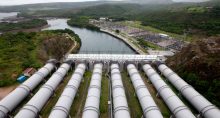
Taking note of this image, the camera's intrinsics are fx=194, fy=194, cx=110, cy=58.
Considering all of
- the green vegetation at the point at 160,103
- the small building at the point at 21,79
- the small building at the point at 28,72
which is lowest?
the green vegetation at the point at 160,103

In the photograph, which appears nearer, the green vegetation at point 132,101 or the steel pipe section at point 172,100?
the steel pipe section at point 172,100

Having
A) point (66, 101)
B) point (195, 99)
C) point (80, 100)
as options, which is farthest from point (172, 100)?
point (66, 101)

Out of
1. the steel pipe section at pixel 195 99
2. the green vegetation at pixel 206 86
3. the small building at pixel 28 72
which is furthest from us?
the small building at pixel 28 72

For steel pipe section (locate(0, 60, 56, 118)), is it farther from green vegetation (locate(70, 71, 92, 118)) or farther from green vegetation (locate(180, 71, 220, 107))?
green vegetation (locate(180, 71, 220, 107))

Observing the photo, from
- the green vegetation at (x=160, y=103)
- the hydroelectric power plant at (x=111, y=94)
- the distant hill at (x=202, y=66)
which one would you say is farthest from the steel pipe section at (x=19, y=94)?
the distant hill at (x=202, y=66)

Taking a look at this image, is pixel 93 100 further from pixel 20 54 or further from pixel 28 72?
pixel 20 54

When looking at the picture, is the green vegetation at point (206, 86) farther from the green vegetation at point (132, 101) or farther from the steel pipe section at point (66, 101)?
the steel pipe section at point (66, 101)

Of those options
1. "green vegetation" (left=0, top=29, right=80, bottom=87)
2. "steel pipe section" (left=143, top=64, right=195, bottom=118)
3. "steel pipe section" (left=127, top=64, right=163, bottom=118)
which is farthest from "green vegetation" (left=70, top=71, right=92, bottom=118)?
"green vegetation" (left=0, top=29, right=80, bottom=87)

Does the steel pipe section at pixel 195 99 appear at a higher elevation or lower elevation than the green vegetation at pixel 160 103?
higher
